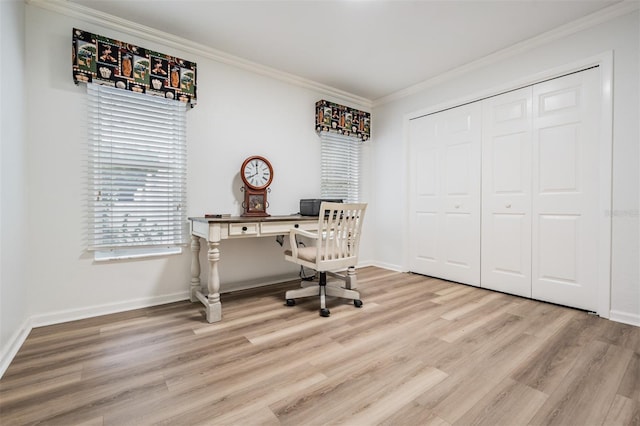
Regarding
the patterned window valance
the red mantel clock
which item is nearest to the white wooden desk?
the red mantel clock

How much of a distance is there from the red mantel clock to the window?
58 centimetres

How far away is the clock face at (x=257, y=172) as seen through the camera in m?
3.01

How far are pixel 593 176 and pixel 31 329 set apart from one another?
4.55 m

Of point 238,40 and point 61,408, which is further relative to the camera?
point 238,40

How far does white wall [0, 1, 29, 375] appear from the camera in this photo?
63.8 inches

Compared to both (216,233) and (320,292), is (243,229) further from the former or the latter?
(320,292)

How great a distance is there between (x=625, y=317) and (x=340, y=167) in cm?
310

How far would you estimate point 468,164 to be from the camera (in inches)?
129

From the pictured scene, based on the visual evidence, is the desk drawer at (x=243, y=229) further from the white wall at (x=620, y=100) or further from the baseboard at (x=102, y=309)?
the white wall at (x=620, y=100)

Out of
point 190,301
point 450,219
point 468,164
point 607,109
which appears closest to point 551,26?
point 607,109

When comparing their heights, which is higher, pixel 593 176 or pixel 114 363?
pixel 593 176

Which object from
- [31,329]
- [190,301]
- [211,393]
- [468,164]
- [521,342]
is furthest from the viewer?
[468,164]

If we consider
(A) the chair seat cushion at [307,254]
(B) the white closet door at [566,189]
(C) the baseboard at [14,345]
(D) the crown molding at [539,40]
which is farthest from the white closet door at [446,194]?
(C) the baseboard at [14,345]

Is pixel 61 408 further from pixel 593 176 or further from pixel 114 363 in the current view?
pixel 593 176
